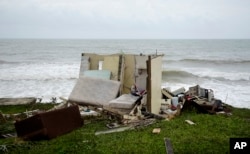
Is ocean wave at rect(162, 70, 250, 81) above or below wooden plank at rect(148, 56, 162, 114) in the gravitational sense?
below

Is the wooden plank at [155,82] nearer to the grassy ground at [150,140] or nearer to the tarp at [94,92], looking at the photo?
the grassy ground at [150,140]

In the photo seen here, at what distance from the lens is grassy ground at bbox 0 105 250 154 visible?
6.54m

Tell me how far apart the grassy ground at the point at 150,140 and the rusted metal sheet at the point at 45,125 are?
0.24 m

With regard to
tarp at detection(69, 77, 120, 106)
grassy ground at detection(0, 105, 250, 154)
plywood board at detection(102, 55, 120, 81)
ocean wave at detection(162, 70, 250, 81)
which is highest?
plywood board at detection(102, 55, 120, 81)

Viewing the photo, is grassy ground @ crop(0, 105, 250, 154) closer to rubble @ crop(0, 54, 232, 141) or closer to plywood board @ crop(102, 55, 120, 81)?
rubble @ crop(0, 54, 232, 141)

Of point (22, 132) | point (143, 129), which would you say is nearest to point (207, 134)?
point (143, 129)

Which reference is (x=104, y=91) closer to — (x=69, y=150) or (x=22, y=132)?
(x=22, y=132)

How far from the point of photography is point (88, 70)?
13.3m

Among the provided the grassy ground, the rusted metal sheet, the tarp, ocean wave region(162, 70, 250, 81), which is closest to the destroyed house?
the tarp

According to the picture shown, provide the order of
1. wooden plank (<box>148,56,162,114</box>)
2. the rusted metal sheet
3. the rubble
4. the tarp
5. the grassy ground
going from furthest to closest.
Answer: the tarp → wooden plank (<box>148,56,162,114</box>) → the rubble → the rusted metal sheet → the grassy ground

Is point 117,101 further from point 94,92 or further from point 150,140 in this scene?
point 150,140

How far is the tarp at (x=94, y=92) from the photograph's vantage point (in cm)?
1095

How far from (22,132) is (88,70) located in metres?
5.77

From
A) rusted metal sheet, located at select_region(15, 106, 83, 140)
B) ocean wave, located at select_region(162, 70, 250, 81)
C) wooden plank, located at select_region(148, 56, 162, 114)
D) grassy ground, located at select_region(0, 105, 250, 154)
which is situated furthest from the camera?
ocean wave, located at select_region(162, 70, 250, 81)
